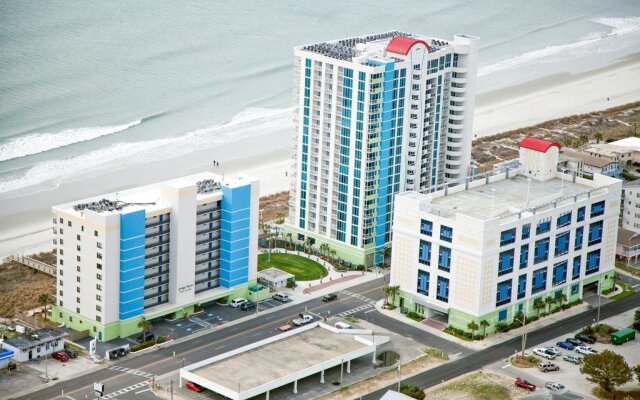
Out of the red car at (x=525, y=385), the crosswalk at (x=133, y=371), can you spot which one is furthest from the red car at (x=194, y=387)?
the red car at (x=525, y=385)

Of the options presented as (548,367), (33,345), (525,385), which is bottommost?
(525,385)

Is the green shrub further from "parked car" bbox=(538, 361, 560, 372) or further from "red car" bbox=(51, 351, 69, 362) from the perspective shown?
"red car" bbox=(51, 351, 69, 362)

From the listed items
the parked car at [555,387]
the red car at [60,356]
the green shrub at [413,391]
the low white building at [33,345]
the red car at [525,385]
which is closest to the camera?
the green shrub at [413,391]

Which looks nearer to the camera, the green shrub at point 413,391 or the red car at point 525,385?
the green shrub at point 413,391

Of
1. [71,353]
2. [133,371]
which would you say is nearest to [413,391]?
[133,371]

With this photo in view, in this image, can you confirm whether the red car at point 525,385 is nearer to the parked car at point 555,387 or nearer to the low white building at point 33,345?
the parked car at point 555,387

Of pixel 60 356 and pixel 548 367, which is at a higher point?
pixel 548 367

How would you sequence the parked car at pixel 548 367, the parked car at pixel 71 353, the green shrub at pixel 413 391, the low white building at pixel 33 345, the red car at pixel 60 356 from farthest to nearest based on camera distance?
the parked car at pixel 548 367
the parked car at pixel 71 353
the red car at pixel 60 356
the low white building at pixel 33 345
the green shrub at pixel 413 391

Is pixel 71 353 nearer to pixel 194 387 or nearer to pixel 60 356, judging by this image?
pixel 60 356
